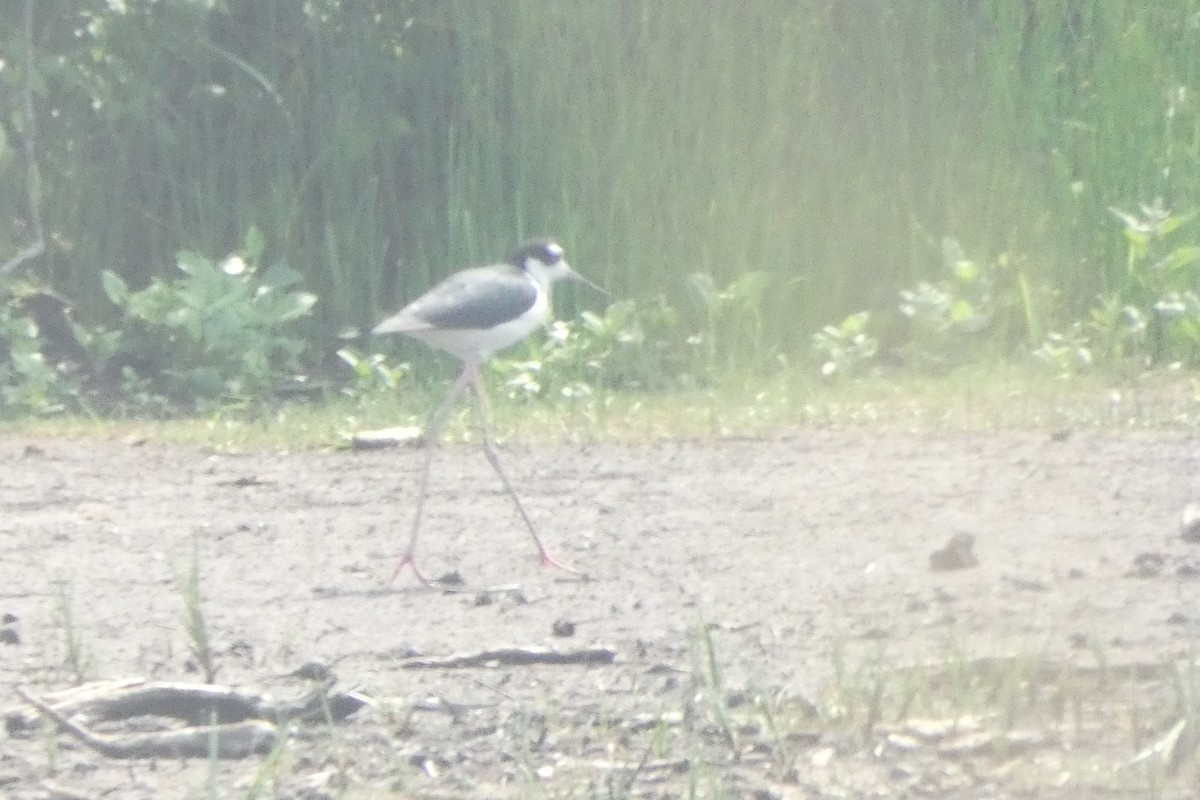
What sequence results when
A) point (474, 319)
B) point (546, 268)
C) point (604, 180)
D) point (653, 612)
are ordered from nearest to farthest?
1. point (653, 612)
2. point (474, 319)
3. point (546, 268)
4. point (604, 180)

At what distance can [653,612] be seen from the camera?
5363mm

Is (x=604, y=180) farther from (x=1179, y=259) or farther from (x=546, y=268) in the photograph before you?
(x=546, y=268)

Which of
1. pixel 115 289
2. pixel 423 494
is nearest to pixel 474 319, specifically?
pixel 423 494

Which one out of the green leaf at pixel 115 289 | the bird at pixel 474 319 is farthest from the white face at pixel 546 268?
the green leaf at pixel 115 289

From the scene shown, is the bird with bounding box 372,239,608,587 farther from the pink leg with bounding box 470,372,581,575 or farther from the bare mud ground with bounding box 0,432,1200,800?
the bare mud ground with bounding box 0,432,1200,800

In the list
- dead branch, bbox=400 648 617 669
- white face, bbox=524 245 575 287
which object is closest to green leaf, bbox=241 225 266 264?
white face, bbox=524 245 575 287

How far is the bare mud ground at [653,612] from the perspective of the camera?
13.5 feet

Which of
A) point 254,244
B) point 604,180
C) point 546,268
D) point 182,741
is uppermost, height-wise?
point 604,180

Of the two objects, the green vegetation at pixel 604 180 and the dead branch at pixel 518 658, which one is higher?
the green vegetation at pixel 604 180

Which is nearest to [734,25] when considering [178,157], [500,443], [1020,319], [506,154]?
[506,154]

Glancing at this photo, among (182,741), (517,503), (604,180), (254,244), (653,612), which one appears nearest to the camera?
(182,741)

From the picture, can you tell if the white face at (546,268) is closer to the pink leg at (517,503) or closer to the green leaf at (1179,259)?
the pink leg at (517,503)

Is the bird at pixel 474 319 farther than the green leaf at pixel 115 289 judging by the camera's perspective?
No

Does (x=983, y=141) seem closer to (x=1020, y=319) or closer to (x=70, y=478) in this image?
(x=1020, y=319)
